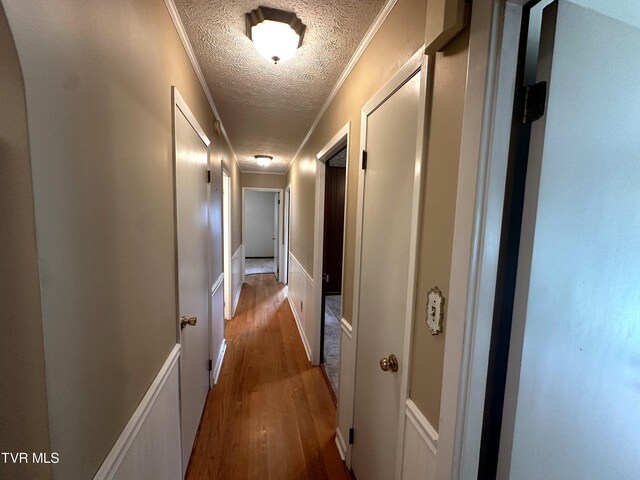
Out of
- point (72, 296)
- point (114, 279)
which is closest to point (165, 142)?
point (114, 279)

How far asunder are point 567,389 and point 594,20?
92 centimetres

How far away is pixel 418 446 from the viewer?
896 millimetres

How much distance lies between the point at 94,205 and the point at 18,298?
0.27m

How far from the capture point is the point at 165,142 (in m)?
1.17

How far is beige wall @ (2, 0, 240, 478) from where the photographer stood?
1.63 ft

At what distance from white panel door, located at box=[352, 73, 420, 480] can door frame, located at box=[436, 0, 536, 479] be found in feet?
0.90

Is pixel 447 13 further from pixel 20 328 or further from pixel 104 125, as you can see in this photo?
pixel 20 328

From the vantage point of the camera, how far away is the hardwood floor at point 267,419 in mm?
1601

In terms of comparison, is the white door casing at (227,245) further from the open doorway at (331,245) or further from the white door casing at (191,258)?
the white door casing at (191,258)

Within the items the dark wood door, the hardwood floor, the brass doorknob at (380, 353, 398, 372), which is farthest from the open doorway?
the brass doorknob at (380, 353, 398, 372)

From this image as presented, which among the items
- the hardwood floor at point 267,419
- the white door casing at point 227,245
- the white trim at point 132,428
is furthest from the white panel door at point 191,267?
the white door casing at point 227,245

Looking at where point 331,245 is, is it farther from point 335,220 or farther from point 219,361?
point 219,361

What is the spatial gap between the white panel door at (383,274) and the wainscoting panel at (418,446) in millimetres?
100

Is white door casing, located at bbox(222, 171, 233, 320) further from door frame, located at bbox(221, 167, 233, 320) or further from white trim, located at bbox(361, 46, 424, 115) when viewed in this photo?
white trim, located at bbox(361, 46, 424, 115)
